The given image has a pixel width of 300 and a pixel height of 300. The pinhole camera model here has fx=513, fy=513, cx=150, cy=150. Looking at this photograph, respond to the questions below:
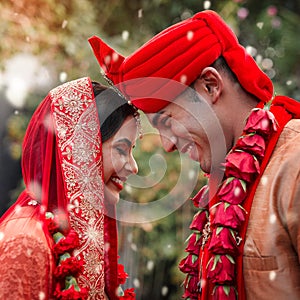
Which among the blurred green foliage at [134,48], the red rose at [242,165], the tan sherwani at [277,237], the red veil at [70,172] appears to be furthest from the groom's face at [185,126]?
the blurred green foliage at [134,48]

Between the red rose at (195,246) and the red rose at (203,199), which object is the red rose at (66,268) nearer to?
the red rose at (195,246)

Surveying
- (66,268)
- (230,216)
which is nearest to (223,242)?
(230,216)

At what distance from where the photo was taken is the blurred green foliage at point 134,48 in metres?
5.48

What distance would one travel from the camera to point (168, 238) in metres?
5.81

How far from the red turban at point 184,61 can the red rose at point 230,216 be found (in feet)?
1.60

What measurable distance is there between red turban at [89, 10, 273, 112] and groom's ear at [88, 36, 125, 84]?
0.41 feet

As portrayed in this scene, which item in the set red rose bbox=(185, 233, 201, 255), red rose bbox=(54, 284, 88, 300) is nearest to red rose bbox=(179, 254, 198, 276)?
red rose bbox=(185, 233, 201, 255)

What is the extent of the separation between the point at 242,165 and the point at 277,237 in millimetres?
349

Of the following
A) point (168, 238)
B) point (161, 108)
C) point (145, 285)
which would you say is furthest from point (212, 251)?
point (145, 285)

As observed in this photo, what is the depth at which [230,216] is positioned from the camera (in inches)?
81.0

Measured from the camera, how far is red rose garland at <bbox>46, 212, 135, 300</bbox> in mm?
2273

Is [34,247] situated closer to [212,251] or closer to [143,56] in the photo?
[212,251]

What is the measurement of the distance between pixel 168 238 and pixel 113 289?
3.04 meters

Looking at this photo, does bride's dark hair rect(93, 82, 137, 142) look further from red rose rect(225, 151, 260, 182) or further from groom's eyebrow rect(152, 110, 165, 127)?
red rose rect(225, 151, 260, 182)
